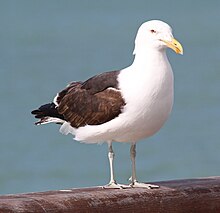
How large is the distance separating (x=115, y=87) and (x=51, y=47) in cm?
3422

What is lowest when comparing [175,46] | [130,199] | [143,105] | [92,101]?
[130,199]

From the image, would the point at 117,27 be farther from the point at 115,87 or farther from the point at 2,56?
the point at 115,87

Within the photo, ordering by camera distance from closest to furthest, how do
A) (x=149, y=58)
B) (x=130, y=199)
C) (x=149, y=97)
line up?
1. (x=130, y=199)
2. (x=149, y=97)
3. (x=149, y=58)

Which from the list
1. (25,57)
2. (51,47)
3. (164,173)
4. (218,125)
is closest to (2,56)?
(25,57)

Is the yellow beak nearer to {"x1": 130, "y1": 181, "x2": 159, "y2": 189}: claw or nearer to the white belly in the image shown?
the white belly

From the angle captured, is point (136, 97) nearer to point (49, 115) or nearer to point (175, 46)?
point (175, 46)

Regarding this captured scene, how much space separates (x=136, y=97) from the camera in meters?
5.88

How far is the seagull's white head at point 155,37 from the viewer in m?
5.92

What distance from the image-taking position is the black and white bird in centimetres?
585

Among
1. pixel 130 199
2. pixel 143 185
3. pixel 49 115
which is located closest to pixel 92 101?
pixel 49 115

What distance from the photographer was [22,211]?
4594mm

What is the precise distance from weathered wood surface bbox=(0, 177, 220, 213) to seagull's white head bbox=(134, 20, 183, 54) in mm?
768

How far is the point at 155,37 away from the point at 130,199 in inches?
44.6

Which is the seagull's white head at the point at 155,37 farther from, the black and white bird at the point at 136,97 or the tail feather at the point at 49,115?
the tail feather at the point at 49,115
